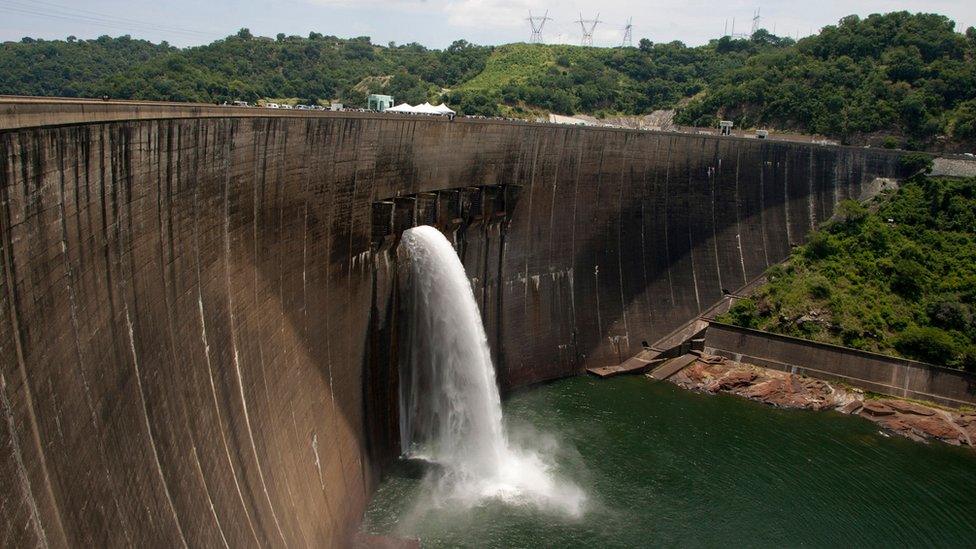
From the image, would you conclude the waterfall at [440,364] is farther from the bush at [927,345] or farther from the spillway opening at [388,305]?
the bush at [927,345]

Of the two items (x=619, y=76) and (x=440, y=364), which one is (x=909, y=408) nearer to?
(x=440, y=364)

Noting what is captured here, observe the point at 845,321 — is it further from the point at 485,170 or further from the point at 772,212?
the point at 485,170

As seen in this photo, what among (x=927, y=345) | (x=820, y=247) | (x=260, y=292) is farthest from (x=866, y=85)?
(x=260, y=292)

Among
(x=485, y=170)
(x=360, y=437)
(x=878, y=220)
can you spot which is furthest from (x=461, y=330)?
(x=878, y=220)

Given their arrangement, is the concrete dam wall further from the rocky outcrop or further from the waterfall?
the rocky outcrop

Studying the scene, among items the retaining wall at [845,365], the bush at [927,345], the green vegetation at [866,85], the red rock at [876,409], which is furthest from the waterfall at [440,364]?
the green vegetation at [866,85]

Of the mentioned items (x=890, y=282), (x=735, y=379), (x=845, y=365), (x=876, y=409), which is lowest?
(x=876, y=409)
